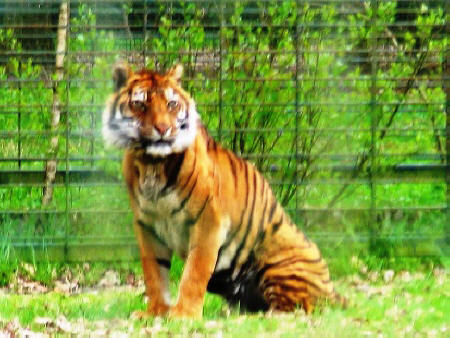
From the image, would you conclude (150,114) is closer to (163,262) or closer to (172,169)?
(172,169)

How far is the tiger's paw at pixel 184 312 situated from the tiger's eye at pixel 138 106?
0.58m

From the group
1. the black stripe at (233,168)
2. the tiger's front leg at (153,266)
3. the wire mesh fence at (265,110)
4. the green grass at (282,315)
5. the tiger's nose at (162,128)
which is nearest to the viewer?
the green grass at (282,315)

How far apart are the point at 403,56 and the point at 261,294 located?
46.0 inches

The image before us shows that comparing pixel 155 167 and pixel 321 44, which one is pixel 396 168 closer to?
pixel 321 44

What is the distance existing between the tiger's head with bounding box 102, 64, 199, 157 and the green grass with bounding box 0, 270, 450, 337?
499 mm

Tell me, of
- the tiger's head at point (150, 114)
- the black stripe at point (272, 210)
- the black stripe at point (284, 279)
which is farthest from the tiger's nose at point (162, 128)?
the black stripe at point (284, 279)

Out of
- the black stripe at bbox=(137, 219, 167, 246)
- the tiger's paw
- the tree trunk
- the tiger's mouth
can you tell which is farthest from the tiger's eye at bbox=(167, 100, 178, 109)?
the tree trunk

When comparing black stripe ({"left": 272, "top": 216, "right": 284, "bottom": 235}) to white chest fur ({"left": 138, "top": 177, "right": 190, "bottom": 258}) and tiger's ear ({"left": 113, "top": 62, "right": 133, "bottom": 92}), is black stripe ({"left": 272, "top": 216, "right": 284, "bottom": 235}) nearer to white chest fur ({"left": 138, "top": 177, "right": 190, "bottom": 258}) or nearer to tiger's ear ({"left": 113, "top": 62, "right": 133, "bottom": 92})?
white chest fur ({"left": 138, "top": 177, "right": 190, "bottom": 258})

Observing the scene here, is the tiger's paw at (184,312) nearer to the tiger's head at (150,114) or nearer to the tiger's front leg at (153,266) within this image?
the tiger's front leg at (153,266)

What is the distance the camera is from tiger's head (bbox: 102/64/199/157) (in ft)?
11.8

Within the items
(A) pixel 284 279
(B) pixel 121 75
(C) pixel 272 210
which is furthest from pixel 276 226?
(B) pixel 121 75

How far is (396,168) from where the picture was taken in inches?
176

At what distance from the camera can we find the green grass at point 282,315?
3344mm

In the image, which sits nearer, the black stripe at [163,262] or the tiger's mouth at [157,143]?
the tiger's mouth at [157,143]
